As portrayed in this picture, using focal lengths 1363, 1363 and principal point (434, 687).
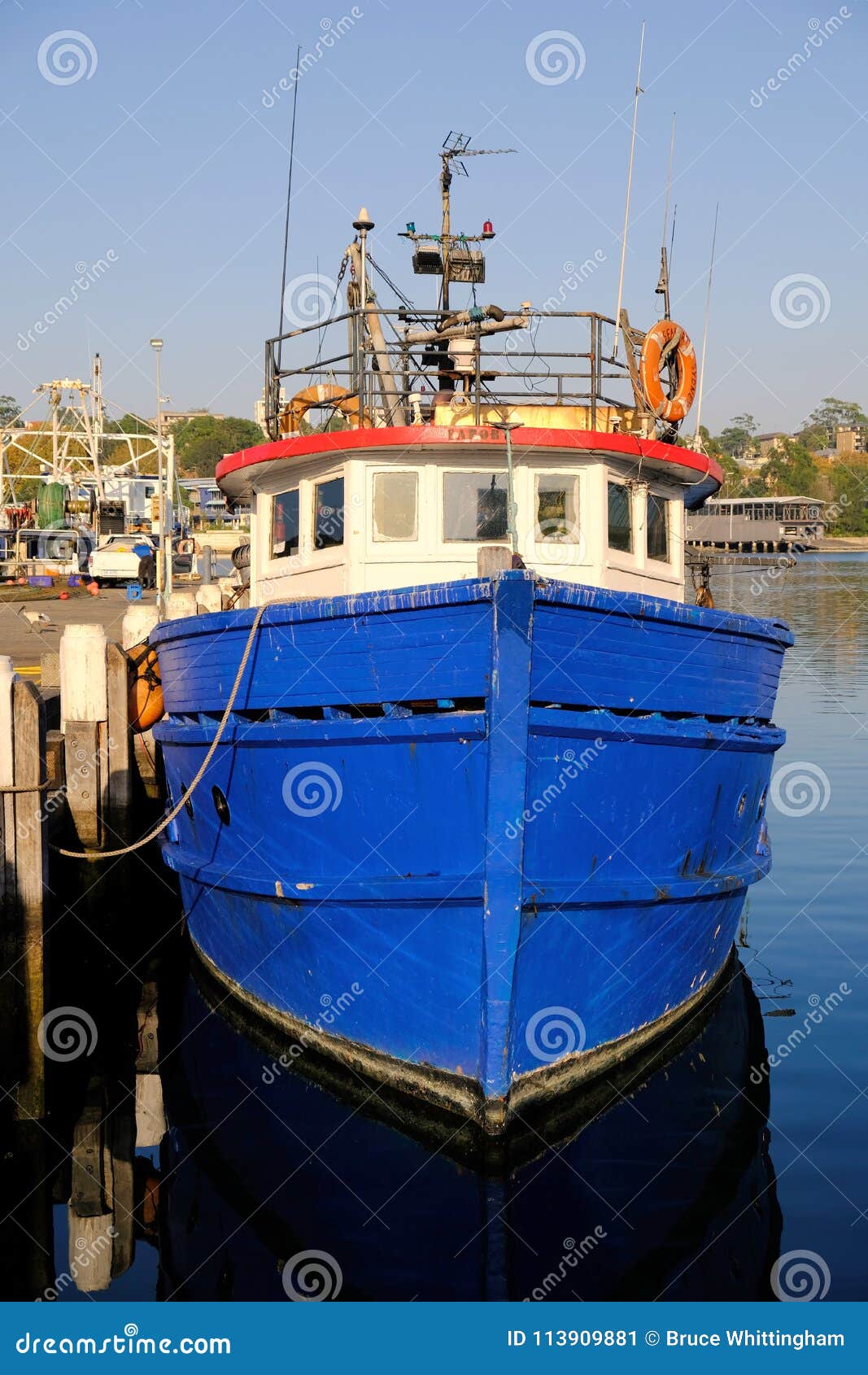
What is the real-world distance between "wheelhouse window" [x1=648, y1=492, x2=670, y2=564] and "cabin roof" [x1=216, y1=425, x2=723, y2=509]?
26 centimetres

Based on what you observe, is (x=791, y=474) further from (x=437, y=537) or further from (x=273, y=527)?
(x=437, y=537)

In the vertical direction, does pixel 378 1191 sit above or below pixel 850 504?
below

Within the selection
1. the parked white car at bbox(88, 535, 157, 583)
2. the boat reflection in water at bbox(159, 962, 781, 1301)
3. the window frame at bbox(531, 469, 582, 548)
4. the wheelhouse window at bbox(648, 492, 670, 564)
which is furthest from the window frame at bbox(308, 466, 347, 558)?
the parked white car at bbox(88, 535, 157, 583)

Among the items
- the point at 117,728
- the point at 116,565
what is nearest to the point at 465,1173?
the point at 117,728

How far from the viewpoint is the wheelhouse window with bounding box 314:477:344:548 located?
970 centimetres

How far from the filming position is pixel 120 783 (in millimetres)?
Answer: 12398

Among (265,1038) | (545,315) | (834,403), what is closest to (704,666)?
(545,315)

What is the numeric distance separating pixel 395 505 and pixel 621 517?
1719 millimetres

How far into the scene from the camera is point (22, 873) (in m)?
9.04

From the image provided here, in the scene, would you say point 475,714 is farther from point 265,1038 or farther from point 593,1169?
point 265,1038

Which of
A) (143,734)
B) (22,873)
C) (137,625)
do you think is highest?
(137,625)

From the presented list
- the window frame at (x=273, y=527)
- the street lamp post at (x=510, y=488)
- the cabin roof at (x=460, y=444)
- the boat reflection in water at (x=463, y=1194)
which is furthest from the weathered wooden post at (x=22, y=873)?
the street lamp post at (x=510, y=488)

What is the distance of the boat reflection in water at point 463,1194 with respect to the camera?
23.0ft

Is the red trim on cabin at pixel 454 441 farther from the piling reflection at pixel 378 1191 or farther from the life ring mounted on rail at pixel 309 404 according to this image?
the piling reflection at pixel 378 1191
